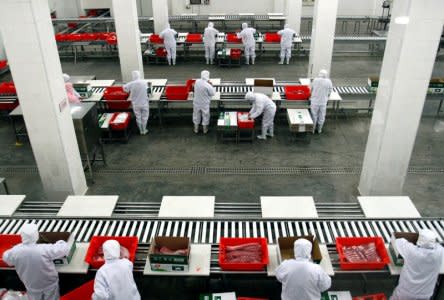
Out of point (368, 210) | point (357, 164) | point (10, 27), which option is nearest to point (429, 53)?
point (368, 210)

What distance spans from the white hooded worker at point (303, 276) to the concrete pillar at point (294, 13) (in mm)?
11170

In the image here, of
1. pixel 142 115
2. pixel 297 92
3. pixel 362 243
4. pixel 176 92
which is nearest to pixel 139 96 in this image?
pixel 142 115

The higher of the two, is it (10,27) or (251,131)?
(10,27)

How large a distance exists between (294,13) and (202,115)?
696 cm

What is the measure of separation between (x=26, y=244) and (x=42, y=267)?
0.29 meters

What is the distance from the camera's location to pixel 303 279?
3.65 m

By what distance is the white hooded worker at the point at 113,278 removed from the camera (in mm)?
3587

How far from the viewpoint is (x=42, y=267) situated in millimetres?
3984

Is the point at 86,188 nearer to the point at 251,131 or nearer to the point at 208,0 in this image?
the point at 251,131

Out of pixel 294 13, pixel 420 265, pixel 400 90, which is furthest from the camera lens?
pixel 294 13

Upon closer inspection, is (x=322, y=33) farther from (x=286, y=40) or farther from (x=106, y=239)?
(x=106, y=239)

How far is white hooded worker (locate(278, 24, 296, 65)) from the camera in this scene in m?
12.1

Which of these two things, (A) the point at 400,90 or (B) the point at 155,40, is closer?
(A) the point at 400,90

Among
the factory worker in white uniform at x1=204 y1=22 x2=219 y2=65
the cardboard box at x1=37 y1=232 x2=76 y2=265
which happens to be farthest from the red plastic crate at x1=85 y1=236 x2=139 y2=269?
the factory worker in white uniform at x1=204 y1=22 x2=219 y2=65
